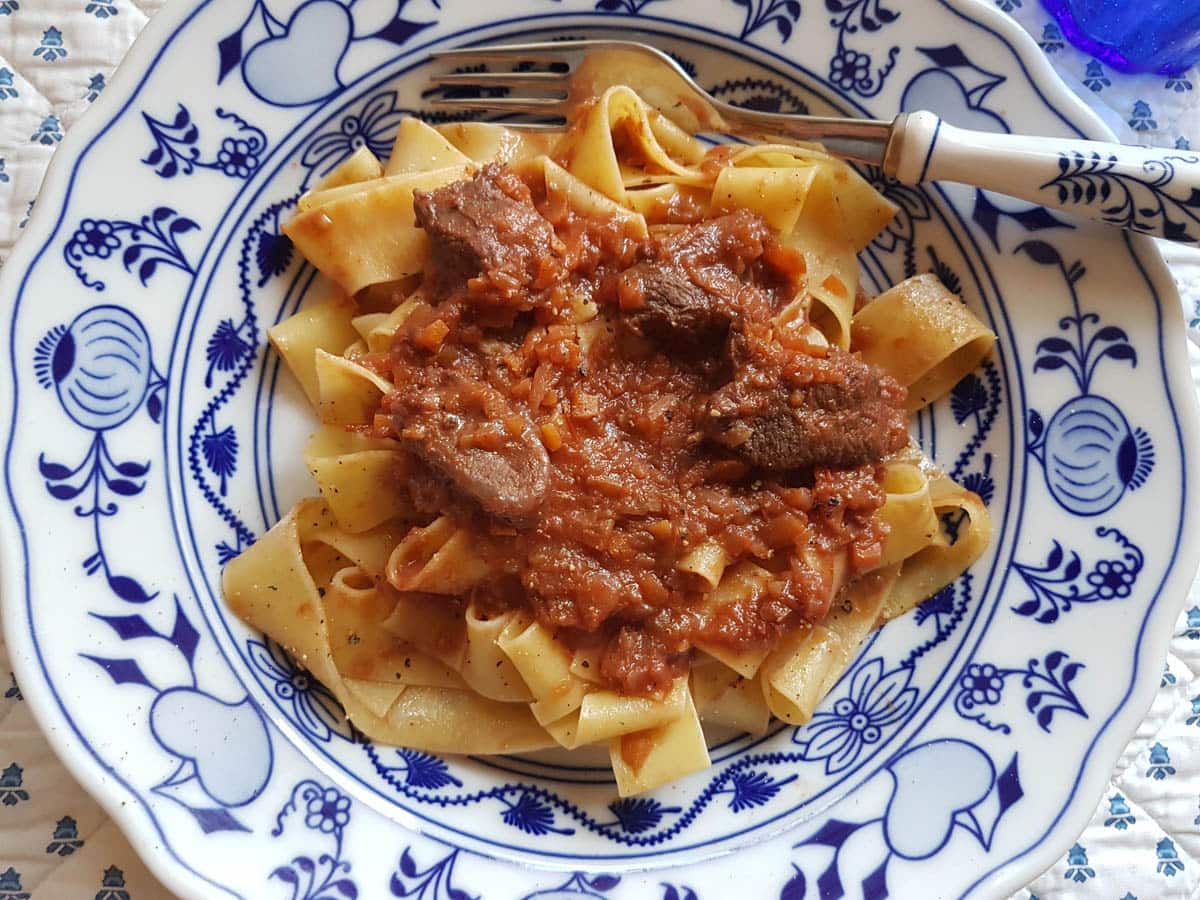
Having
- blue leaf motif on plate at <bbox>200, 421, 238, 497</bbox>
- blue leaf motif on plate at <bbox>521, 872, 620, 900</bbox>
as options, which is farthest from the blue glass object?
blue leaf motif on plate at <bbox>521, 872, 620, 900</bbox>

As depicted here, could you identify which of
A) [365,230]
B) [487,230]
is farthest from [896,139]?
[365,230]

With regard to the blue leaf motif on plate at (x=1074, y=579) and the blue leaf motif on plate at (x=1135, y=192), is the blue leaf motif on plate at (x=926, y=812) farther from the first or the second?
the blue leaf motif on plate at (x=1135, y=192)

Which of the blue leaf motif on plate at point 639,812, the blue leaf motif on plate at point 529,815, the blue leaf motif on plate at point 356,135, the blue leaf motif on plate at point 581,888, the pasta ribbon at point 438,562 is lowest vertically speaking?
the blue leaf motif on plate at point 581,888

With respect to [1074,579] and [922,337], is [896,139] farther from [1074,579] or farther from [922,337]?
[1074,579]

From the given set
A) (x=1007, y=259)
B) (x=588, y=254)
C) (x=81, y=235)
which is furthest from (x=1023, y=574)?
(x=81, y=235)

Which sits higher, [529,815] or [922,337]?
[922,337]

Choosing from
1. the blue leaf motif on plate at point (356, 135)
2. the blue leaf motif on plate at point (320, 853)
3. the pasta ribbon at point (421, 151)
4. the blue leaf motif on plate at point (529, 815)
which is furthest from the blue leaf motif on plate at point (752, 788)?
the blue leaf motif on plate at point (356, 135)
